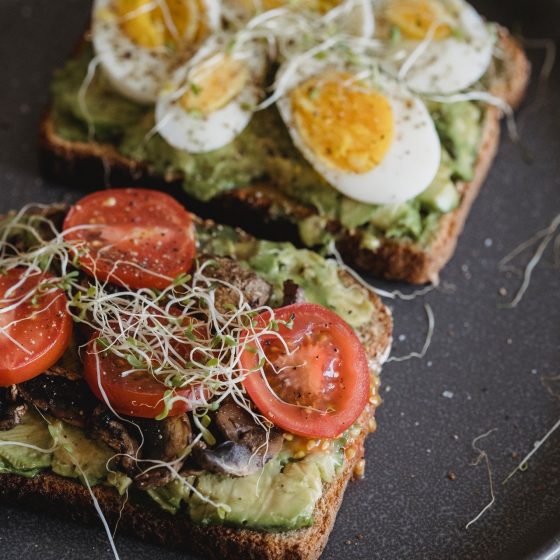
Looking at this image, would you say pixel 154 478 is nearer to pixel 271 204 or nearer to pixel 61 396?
pixel 61 396

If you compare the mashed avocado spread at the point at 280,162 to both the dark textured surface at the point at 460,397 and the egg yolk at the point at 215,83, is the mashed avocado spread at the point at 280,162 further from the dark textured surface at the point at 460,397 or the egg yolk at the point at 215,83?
the dark textured surface at the point at 460,397

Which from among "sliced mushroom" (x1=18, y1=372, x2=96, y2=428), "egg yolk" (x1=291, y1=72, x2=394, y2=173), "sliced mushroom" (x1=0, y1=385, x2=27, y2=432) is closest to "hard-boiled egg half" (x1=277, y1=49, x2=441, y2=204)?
"egg yolk" (x1=291, y1=72, x2=394, y2=173)

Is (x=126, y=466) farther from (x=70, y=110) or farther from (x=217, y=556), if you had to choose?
(x=70, y=110)

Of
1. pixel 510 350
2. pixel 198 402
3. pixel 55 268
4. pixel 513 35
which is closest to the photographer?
pixel 198 402

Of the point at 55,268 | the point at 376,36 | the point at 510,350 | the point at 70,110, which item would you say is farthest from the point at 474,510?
the point at 70,110

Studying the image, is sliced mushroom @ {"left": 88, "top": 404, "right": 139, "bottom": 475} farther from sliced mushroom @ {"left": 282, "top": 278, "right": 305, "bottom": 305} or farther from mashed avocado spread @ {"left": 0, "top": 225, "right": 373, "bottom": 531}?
sliced mushroom @ {"left": 282, "top": 278, "right": 305, "bottom": 305}

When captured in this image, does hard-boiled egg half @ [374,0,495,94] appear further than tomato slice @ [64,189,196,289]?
Yes
